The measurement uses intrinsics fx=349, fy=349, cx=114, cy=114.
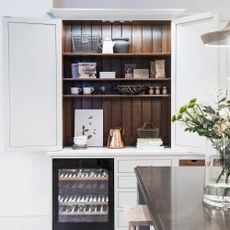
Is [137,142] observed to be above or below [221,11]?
below

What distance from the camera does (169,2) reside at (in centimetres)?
409

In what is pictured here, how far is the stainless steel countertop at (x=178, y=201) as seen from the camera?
140cm

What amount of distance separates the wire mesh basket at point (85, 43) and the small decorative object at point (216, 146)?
92.6 inches

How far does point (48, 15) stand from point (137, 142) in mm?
1678

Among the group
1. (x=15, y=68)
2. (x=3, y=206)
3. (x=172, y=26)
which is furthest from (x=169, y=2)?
(x=3, y=206)

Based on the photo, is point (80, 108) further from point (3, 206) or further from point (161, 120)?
point (3, 206)

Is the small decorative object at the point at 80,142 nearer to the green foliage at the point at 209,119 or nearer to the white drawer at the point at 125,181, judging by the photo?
the white drawer at the point at 125,181

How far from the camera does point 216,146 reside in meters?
1.67

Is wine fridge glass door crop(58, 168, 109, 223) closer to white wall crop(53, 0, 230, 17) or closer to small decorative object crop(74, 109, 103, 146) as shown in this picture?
small decorative object crop(74, 109, 103, 146)

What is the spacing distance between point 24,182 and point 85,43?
1.68m

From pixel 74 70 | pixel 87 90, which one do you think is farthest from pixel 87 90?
pixel 74 70

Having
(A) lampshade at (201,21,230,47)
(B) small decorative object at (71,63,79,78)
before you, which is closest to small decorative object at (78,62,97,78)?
(B) small decorative object at (71,63,79,78)

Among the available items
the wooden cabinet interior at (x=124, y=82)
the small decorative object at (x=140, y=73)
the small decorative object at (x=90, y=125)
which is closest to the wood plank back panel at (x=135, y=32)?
the wooden cabinet interior at (x=124, y=82)

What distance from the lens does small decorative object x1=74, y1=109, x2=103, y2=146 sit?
4004 millimetres
